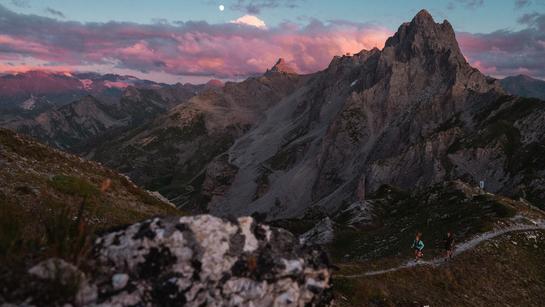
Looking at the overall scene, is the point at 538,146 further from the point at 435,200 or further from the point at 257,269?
the point at 257,269

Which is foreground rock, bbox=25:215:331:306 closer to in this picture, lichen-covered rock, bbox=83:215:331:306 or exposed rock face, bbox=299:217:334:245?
lichen-covered rock, bbox=83:215:331:306

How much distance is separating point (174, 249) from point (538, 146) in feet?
582

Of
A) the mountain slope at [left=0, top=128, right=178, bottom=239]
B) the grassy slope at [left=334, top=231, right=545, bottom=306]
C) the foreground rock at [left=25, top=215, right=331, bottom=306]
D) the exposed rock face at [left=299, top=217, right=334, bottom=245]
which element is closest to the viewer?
the foreground rock at [left=25, top=215, right=331, bottom=306]

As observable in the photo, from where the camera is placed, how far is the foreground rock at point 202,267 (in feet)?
41.7

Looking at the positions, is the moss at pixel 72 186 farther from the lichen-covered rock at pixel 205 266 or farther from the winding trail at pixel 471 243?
the lichen-covered rock at pixel 205 266

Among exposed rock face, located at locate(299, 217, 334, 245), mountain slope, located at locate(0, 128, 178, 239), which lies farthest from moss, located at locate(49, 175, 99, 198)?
exposed rock face, located at locate(299, 217, 334, 245)

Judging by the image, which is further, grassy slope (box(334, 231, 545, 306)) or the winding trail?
the winding trail

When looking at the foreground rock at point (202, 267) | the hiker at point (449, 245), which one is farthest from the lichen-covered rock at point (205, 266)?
the hiker at point (449, 245)

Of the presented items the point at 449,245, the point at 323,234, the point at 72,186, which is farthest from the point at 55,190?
the point at 323,234

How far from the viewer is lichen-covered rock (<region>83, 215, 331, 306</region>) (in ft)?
42.1

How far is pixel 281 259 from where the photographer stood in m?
14.8

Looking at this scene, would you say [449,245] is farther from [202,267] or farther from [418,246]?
[202,267]

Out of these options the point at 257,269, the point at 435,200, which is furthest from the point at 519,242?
the point at 257,269

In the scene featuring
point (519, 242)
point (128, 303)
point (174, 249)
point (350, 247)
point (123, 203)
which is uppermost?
point (174, 249)
